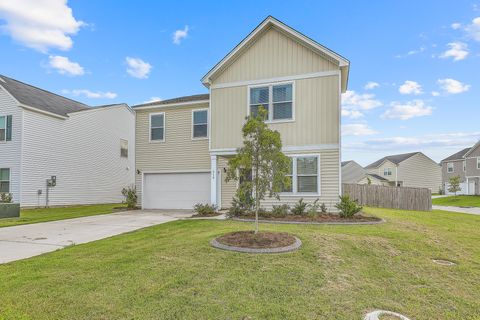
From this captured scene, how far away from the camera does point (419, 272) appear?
17.2 feet

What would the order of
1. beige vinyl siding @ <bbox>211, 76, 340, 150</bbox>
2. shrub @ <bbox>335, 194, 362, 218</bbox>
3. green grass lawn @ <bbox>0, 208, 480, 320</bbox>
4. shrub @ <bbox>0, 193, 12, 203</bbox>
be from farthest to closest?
shrub @ <bbox>0, 193, 12, 203</bbox> < beige vinyl siding @ <bbox>211, 76, 340, 150</bbox> < shrub @ <bbox>335, 194, 362, 218</bbox> < green grass lawn @ <bbox>0, 208, 480, 320</bbox>

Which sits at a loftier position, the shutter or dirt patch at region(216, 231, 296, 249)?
the shutter

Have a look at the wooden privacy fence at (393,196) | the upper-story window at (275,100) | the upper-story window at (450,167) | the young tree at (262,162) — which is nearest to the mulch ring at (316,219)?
the young tree at (262,162)

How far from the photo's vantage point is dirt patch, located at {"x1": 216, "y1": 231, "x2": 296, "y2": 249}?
20.5 feet

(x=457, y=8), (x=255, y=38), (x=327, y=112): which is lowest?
(x=327, y=112)

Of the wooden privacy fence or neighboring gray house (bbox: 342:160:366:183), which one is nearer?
the wooden privacy fence

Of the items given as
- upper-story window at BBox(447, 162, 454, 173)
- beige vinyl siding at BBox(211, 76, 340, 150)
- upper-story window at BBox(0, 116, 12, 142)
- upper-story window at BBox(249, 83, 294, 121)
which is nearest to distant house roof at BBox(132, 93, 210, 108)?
beige vinyl siding at BBox(211, 76, 340, 150)

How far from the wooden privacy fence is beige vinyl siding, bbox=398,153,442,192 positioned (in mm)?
28288

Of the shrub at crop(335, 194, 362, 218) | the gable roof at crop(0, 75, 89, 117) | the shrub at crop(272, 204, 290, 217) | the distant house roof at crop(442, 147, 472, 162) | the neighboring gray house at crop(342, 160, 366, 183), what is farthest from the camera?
the distant house roof at crop(442, 147, 472, 162)

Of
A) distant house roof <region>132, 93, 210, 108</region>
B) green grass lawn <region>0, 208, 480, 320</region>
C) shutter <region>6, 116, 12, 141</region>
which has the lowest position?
green grass lawn <region>0, 208, 480, 320</region>

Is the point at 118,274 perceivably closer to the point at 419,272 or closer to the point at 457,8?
the point at 419,272

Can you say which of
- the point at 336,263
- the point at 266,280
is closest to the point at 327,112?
the point at 336,263

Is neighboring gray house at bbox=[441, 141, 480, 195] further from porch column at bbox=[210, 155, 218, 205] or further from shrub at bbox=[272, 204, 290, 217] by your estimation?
porch column at bbox=[210, 155, 218, 205]

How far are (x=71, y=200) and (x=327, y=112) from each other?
17.2 meters
